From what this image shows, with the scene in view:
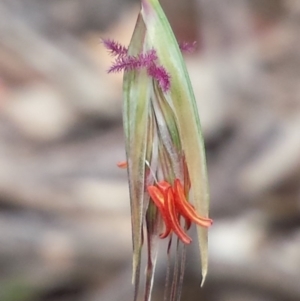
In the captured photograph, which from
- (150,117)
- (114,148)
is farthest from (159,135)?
(114,148)

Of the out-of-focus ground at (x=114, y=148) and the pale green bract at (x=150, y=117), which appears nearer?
the pale green bract at (x=150, y=117)

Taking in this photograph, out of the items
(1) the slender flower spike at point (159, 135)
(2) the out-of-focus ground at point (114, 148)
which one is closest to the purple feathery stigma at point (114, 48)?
(1) the slender flower spike at point (159, 135)

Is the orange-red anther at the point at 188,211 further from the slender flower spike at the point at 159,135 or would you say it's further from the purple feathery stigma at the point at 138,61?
the purple feathery stigma at the point at 138,61

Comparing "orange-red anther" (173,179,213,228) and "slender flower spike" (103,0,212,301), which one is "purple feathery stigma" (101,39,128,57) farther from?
"orange-red anther" (173,179,213,228)

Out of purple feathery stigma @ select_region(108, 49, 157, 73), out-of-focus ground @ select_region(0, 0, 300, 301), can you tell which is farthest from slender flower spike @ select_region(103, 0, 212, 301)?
out-of-focus ground @ select_region(0, 0, 300, 301)

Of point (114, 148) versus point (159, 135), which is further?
point (114, 148)

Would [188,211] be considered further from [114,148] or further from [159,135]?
[114,148]
